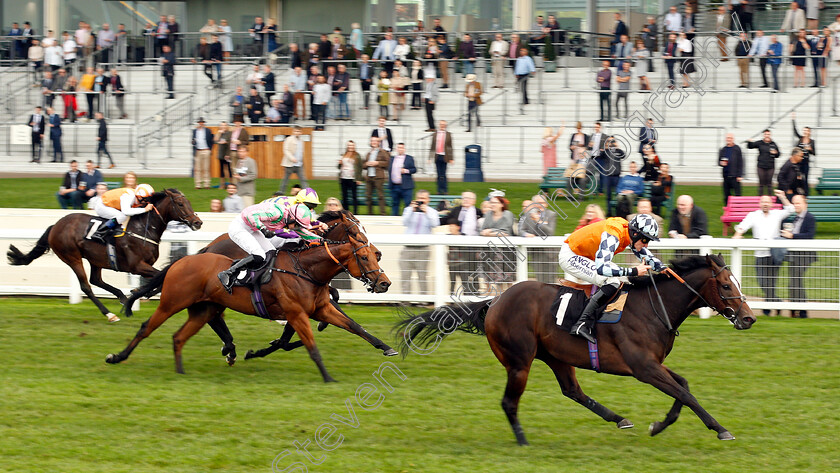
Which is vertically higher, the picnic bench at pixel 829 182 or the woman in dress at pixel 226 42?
the woman in dress at pixel 226 42

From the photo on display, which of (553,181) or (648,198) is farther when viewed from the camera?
(553,181)

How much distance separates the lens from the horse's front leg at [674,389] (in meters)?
6.10

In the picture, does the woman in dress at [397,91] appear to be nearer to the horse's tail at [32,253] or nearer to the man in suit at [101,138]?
the man in suit at [101,138]

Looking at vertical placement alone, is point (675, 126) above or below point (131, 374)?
above

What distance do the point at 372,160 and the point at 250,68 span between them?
7.90m

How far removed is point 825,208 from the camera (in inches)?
549

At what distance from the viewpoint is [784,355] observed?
8633mm

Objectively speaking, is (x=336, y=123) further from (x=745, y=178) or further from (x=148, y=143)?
(x=745, y=178)

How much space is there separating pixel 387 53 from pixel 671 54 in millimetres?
5494

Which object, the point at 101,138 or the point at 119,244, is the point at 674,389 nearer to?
the point at 119,244

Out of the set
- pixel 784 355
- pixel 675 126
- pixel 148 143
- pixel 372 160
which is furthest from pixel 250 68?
pixel 784 355

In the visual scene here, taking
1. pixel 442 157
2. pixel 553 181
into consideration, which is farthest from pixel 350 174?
pixel 553 181

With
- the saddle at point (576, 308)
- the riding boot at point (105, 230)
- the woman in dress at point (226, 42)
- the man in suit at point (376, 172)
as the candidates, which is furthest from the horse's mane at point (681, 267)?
the woman in dress at point (226, 42)

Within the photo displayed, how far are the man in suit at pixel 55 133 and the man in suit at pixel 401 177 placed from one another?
337 inches
